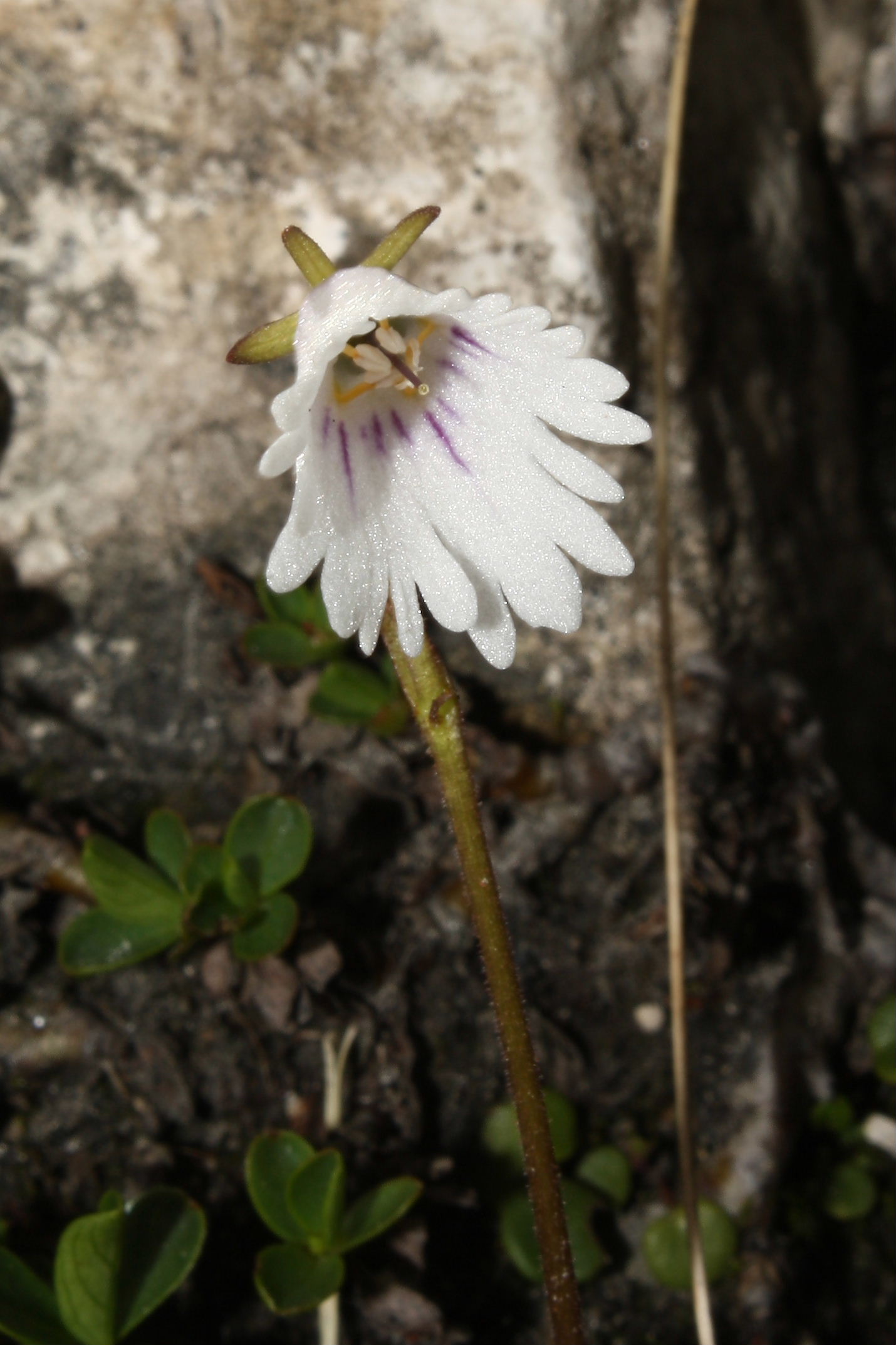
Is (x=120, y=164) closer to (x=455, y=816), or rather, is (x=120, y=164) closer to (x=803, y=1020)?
(x=455, y=816)

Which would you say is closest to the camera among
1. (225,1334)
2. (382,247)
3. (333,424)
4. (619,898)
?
(382,247)

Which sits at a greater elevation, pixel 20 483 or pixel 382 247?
pixel 382 247

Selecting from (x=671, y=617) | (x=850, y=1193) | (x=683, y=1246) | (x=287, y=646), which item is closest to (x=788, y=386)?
(x=671, y=617)

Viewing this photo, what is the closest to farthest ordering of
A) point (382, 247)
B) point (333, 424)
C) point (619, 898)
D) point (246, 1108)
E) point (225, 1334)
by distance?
1. point (382, 247)
2. point (333, 424)
3. point (225, 1334)
4. point (246, 1108)
5. point (619, 898)

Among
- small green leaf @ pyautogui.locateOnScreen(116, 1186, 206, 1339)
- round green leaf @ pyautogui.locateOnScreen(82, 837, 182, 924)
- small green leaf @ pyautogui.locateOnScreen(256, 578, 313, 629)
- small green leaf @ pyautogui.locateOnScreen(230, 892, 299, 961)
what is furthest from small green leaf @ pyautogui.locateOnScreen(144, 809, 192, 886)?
small green leaf @ pyautogui.locateOnScreen(116, 1186, 206, 1339)

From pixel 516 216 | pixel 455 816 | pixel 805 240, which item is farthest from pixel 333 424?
pixel 805 240

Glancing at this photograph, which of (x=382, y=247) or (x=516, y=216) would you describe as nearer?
(x=382, y=247)

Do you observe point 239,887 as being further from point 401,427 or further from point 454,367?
point 454,367

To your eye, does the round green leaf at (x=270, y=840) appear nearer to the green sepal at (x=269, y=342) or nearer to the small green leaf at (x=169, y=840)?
the small green leaf at (x=169, y=840)
